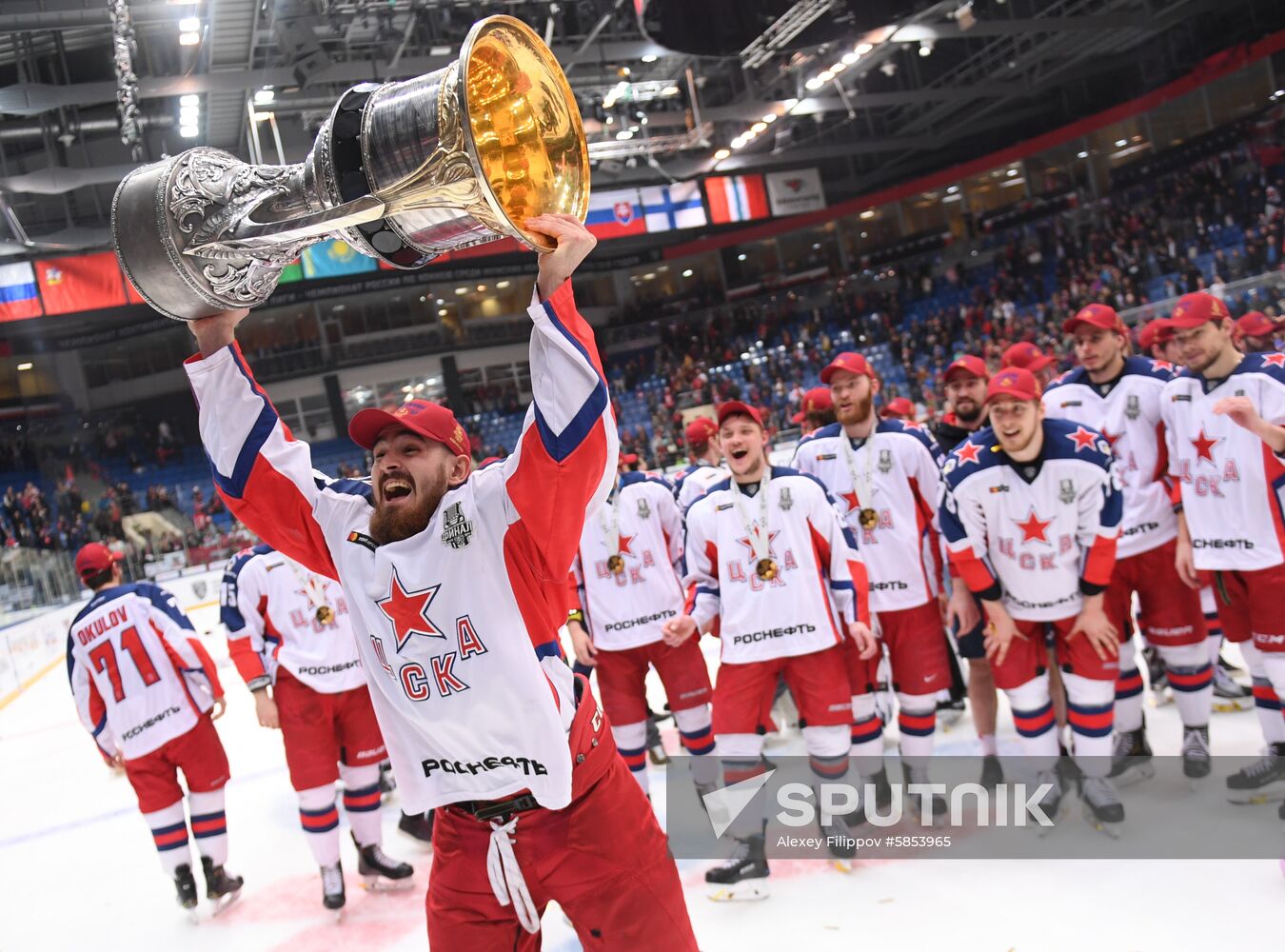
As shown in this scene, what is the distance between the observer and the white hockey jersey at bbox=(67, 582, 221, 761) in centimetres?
493

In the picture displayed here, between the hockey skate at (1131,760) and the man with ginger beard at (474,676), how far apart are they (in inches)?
125

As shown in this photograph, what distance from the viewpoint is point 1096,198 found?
89.0ft

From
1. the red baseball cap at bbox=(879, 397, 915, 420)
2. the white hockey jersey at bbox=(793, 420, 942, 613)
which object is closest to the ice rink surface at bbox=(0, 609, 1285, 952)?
the white hockey jersey at bbox=(793, 420, 942, 613)

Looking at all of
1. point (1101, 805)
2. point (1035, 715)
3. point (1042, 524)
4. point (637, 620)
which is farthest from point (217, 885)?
point (1042, 524)

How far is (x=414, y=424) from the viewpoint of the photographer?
7.30ft

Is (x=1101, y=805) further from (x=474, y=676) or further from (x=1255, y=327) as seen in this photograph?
(x=1255, y=327)

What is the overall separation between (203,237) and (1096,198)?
29282 mm

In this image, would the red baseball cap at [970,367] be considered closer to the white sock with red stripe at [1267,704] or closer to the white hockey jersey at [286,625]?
the white sock with red stripe at [1267,704]

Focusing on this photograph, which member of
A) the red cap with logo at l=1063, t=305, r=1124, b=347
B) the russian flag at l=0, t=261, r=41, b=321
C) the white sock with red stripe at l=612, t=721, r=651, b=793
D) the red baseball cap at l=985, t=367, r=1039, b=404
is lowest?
the white sock with red stripe at l=612, t=721, r=651, b=793

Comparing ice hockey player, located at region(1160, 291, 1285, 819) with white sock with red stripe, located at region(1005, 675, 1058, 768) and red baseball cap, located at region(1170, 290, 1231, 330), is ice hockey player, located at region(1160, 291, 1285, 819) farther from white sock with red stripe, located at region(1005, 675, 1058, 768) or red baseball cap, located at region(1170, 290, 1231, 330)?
white sock with red stripe, located at region(1005, 675, 1058, 768)

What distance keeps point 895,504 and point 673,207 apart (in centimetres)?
2255

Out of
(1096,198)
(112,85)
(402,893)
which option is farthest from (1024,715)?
(1096,198)

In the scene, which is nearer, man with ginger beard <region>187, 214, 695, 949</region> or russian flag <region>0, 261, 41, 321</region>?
man with ginger beard <region>187, 214, 695, 949</region>

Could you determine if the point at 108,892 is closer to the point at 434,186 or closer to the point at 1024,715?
the point at 1024,715
